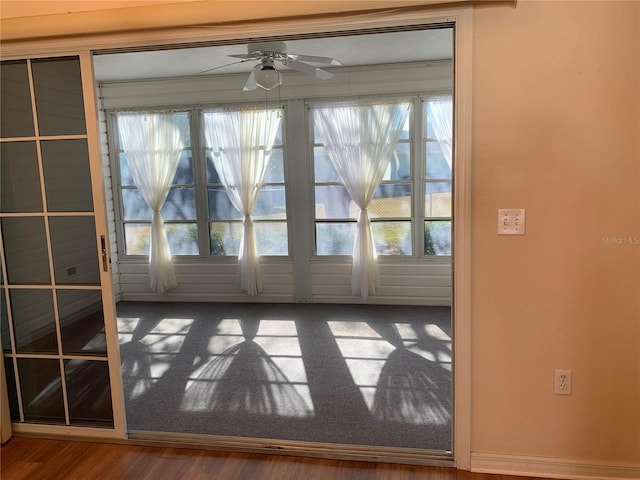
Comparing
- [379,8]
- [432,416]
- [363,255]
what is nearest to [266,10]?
[379,8]

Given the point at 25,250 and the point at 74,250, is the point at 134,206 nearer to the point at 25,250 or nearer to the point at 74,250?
the point at 25,250

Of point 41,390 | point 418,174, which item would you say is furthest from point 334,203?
point 41,390

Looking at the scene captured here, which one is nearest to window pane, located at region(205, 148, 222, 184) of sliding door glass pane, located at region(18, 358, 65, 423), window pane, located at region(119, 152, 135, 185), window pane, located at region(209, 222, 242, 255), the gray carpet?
window pane, located at region(209, 222, 242, 255)

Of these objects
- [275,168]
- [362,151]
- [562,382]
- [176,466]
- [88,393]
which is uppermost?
[362,151]

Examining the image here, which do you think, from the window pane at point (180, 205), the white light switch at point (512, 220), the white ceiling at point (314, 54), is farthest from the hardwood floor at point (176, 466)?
the window pane at point (180, 205)

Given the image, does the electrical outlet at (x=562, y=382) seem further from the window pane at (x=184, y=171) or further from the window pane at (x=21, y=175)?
the window pane at (x=184, y=171)

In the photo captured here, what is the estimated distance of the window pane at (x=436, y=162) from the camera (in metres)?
4.96

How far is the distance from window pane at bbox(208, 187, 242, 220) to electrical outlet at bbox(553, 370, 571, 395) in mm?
4024

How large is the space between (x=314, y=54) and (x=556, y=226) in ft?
9.90

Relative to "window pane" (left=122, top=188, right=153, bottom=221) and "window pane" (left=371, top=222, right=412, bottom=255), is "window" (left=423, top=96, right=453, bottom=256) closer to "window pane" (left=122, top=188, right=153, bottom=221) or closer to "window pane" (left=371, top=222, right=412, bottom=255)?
"window pane" (left=371, top=222, right=412, bottom=255)

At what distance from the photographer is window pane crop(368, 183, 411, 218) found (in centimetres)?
511

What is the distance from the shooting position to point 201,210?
550 centimetres

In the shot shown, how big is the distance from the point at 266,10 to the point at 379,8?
0.49 m

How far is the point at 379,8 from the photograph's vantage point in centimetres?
197
